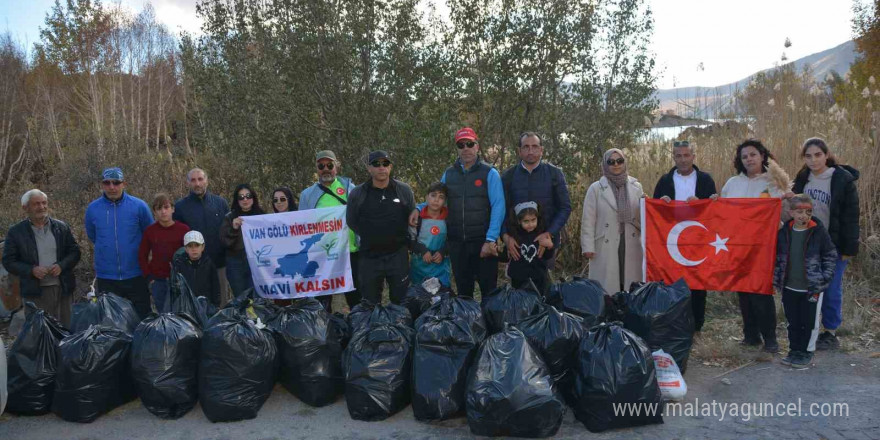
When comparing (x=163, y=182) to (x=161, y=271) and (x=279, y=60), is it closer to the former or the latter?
(x=279, y=60)

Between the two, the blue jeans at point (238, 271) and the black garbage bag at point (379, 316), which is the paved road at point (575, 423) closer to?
the black garbage bag at point (379, 316)

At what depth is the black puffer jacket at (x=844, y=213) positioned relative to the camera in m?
5.23

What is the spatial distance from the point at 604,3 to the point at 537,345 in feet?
17.5

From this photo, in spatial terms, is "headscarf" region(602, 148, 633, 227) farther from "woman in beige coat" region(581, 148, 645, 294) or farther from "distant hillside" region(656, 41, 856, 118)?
"distant hillside" region(656, 41, 856, 118)

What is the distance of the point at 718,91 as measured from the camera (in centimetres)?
991

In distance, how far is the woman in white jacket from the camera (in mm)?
5473

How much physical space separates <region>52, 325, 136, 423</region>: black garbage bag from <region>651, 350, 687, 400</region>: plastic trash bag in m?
3.80

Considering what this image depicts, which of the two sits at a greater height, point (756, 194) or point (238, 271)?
point (756, 194)

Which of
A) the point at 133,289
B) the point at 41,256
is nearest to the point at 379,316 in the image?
the point at 133,289

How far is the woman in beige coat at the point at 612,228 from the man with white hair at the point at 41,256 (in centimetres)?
487

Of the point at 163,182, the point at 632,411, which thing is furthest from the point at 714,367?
the point at 163,182

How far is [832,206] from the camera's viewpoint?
5336mm

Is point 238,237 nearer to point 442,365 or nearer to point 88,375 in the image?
point 88,375

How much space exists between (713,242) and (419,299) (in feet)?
9.08
